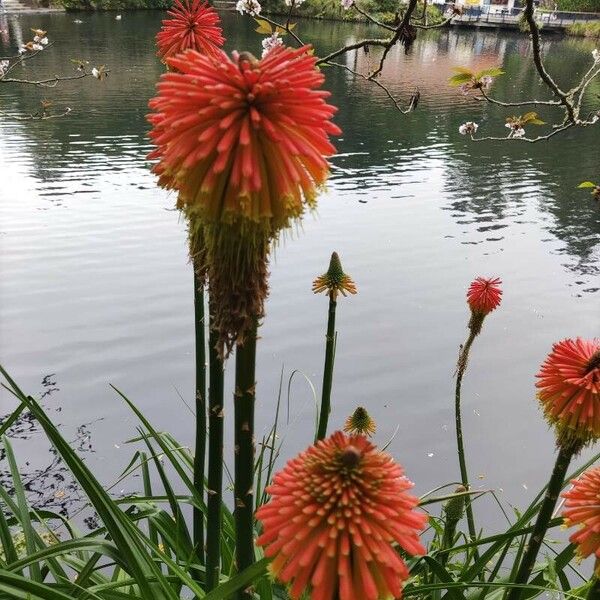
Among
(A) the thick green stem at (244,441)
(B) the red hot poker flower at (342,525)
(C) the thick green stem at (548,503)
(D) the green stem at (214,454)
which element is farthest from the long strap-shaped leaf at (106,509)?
(C) the thick green stem at (548,503)

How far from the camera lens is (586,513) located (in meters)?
1.57

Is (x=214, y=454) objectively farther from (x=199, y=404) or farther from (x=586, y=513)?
(x=586, y=513)

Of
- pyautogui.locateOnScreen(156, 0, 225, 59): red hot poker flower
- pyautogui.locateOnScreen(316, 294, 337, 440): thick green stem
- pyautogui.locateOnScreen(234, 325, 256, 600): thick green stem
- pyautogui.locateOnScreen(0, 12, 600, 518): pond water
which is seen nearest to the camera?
pyautogui.locateOnScreen(234, 325, 256, 600): thick green stem

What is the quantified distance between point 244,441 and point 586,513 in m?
0.91

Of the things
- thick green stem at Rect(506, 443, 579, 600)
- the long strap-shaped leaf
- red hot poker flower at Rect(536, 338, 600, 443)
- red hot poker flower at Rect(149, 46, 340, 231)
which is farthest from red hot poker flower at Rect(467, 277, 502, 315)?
red hot poker flower at Rect(149, 46, 340, 231)

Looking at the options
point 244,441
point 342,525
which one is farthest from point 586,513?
point 244,441

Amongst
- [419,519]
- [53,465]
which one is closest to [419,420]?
[53,465]

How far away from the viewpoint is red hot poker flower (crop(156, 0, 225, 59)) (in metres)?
1.94

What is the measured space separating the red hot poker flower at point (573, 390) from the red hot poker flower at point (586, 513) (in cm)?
28

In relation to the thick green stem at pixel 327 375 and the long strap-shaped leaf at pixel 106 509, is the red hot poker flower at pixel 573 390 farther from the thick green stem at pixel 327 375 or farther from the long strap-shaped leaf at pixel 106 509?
the long strap-shaped leaf at pixel 106 509

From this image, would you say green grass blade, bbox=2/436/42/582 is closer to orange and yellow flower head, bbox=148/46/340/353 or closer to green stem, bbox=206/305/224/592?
green stem, bbox=206/305/224/592

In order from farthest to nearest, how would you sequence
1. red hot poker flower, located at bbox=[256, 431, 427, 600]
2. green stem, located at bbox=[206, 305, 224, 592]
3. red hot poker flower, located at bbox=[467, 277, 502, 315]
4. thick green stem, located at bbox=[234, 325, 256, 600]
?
red hot poker flower, located at bbox=[467, 277, 502, 315] → green stem, located at bbox=[206, 305, 224, 592] → thick green stem, located at bbox=[234, 325, 256, 600] → red hot poker flower, located at bbox=[256, 431, 427, 600]

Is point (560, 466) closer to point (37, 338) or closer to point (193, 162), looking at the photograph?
point (193, 162)

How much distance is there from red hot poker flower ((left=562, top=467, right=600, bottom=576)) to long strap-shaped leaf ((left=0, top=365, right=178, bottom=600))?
3.78ft
